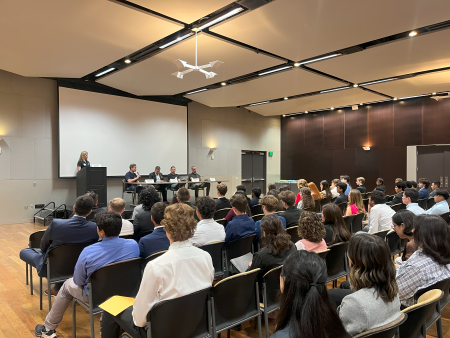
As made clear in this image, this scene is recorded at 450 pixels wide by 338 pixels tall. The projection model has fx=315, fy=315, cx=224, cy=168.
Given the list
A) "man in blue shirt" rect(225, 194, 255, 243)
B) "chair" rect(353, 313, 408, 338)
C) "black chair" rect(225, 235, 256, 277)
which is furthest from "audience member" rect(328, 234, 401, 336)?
"man in blue shirt" rect(225, 194, 255, 243)

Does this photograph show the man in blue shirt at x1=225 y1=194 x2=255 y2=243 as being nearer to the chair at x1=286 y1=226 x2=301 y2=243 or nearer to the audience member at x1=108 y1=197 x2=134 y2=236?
the chair at x1=286 y1=226 x2=301 y2=243

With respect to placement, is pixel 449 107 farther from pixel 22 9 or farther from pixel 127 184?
pixel 22 9

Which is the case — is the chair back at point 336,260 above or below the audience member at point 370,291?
below

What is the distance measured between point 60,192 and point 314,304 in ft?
30.8

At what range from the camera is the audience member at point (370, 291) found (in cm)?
144

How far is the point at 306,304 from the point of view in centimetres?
117

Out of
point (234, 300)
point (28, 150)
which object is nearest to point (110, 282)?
point (234, 300)

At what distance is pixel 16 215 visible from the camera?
328 inches

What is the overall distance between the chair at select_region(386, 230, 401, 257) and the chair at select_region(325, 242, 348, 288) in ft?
2.46

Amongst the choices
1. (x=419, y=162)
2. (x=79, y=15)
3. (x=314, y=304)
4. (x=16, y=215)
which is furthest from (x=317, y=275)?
(x=419, y=162)

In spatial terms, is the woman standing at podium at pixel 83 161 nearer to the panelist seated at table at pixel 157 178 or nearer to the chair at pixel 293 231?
the panelist seated at table at pixel 157 178

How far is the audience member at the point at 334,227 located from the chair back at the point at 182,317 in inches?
69.0

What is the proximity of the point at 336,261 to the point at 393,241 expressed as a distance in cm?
115

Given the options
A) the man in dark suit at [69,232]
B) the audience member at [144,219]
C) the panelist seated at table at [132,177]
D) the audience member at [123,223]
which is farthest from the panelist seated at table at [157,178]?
the man in dark suit at [69,232]
